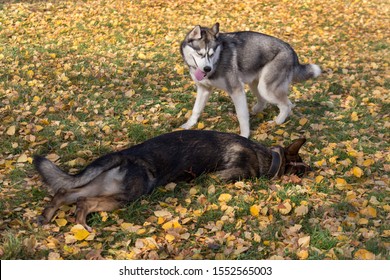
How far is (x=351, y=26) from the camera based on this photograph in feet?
44.5

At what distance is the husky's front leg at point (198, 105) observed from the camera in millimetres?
7043

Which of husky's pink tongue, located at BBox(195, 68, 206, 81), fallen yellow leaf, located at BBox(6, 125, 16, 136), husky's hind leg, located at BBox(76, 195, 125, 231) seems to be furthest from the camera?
fallen yellow leaf, located at BBox(6, 125, 16, 136)

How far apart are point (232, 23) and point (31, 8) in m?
6.45

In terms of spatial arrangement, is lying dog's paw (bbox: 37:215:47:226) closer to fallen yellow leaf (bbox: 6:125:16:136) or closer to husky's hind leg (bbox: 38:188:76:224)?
husky's hind leg (bbox: 38:188:76:224)

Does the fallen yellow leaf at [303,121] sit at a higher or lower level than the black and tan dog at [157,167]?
lower

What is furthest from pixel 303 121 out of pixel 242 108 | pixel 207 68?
pixel 207 68

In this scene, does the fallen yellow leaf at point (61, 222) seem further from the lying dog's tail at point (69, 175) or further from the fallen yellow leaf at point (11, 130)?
the fallen yellow leaf at point (11, 130)

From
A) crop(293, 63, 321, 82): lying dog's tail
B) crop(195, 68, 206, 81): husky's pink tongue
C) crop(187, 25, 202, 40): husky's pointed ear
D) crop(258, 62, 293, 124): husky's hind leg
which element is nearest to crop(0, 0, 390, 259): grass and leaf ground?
crop(258, 62, 293, 124): husky's hind leg

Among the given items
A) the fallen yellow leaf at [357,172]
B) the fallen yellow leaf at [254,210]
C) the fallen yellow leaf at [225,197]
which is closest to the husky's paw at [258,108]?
the fallen yellow leaf at [357,172]

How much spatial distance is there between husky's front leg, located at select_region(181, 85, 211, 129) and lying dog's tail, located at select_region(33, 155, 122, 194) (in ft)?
8.55

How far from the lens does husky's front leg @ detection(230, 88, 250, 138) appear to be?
21.9 ft

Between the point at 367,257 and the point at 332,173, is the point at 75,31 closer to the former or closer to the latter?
the point at 332,173

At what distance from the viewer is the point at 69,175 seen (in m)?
4.61
